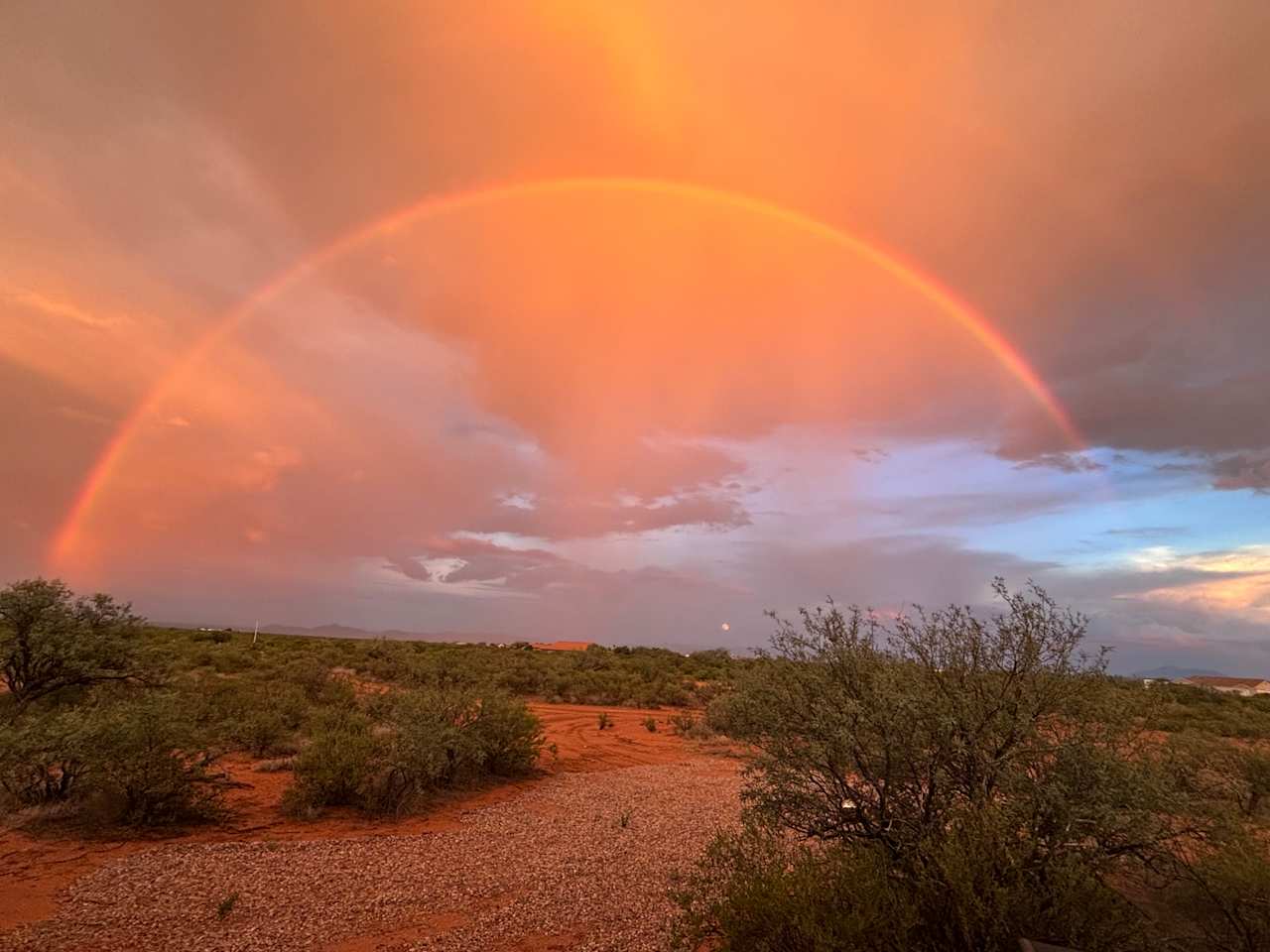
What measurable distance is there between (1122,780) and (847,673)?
247 cm

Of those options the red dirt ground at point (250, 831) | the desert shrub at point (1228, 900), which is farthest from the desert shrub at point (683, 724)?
the desert shrub at point (1228, 900)

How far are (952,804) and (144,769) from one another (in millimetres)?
11098

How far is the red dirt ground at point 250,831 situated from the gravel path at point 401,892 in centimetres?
26

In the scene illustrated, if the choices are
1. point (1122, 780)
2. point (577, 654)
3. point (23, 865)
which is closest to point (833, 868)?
point (1122, 780)

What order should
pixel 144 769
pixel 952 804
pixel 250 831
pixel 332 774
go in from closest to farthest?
pixel 952 804 → pixel 144 769 → pixel 250 831 → pixel 332 774

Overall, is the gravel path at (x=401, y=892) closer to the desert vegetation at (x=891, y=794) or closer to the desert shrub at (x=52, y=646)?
the desert vegetation at (x=891, y=794)

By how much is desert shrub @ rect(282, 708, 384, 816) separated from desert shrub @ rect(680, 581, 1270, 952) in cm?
721

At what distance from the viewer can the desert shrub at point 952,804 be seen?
4930mm

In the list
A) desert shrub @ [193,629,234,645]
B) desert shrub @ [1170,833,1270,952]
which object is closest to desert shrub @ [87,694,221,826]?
desert shrub @ [1170,833,1270,952]

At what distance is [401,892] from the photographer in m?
7.88

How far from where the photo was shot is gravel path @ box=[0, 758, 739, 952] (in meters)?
6.64

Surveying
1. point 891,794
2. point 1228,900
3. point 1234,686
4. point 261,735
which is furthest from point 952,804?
point 1234,686

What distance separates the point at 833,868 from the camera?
581 centimetres

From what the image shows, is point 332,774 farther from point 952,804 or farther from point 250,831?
point 952,804
